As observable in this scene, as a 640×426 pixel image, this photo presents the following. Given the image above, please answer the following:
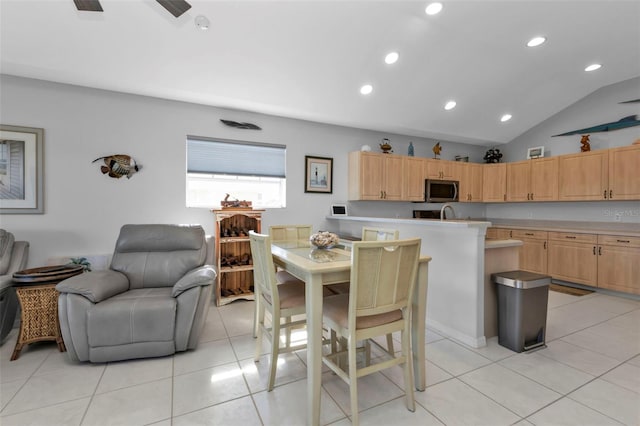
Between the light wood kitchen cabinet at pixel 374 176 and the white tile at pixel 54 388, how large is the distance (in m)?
3.74

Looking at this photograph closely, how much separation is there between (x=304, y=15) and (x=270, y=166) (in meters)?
2.05

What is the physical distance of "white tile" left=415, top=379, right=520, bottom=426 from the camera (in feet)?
5.38

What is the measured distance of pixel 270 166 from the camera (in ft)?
13.8

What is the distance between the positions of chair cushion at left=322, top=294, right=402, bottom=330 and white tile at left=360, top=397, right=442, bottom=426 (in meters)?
0.53

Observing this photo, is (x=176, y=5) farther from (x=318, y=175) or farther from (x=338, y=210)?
(x=338, y=210)

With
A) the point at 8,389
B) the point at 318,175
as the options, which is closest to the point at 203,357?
the point at 8,389

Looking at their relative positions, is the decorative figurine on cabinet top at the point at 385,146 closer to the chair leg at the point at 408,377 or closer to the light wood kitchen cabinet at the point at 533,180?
the light wood kitchen cabinet at the point at 533,180

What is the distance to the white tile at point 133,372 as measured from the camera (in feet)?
6.48

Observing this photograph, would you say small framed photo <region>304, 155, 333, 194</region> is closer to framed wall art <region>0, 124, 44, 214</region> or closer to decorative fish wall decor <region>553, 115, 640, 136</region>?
framed wall art <region>0, 124, 44, 214</region>

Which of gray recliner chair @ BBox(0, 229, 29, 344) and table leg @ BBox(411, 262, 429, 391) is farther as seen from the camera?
gray recliner chair @ BBox(0, 229, 29, 344)

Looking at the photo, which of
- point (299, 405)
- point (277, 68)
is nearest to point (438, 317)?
point (299, 405)

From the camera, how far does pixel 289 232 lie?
314 centimetres

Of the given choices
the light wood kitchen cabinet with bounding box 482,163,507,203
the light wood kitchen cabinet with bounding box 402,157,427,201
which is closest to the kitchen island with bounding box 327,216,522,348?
the light wood kitchen cabinet with bounding box 402,157,427,201

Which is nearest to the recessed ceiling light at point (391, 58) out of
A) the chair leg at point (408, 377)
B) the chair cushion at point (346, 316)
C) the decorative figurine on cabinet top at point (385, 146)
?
the decorative figurine on cabinet top at point (385, 146)
